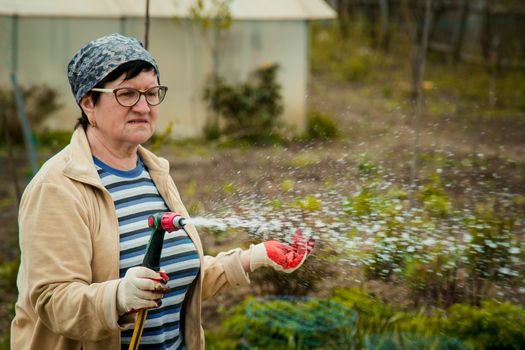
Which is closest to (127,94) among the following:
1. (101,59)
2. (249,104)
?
(101,59)

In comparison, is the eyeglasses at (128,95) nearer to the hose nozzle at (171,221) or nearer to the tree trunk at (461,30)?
the hose nozzle at (171,221)

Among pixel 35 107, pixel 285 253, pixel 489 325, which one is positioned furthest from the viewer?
pixel 35 107

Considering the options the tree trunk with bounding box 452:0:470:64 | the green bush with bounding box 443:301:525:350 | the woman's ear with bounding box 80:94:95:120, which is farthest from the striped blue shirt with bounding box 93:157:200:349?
the tree trunk with bounding box 452:0:470:64

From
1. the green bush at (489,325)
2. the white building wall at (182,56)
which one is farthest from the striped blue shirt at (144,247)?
the white building wall at (182,56)

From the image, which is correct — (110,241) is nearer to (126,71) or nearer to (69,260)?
(69,260)

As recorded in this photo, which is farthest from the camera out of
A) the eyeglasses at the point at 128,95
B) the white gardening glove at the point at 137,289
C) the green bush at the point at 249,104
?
the green bush at the point at 249,104

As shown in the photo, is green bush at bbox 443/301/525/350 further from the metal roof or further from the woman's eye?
the metal roof

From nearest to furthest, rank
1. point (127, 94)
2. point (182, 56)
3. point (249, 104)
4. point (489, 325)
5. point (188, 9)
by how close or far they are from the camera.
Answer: point (127, 94) → point (489, 325) → point (188, 9) → point (182, 56) → point (249, 104)

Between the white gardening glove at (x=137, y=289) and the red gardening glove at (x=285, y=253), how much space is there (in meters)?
0.52

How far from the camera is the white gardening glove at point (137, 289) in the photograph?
200 centimetres

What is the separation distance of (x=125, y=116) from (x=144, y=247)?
385mm

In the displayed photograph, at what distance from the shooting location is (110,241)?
2195 mm

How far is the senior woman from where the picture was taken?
2055 millimetres

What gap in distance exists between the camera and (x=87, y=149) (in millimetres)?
2273
